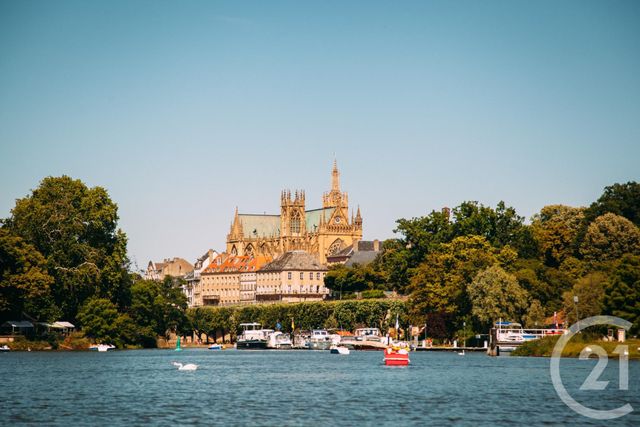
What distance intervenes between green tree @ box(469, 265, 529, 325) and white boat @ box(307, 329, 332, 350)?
139 feet

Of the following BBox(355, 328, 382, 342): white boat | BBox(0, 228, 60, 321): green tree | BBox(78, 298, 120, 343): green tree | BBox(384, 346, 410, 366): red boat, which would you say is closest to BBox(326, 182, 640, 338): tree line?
BBox(355, 328, 382, 342): white boat

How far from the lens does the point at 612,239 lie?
149m

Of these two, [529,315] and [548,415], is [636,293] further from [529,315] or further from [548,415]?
[548,415]

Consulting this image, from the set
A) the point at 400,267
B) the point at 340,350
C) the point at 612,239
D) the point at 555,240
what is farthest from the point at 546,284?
the point at 400,267

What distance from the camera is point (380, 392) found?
73500mm

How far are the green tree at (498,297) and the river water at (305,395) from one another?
98.2 ft

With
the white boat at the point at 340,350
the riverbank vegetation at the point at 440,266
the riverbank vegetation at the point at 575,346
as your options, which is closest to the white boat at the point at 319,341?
the riverbank vegetation at the point at 440,266

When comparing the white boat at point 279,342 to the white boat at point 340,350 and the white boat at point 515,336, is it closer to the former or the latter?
the white boat at point 340,350

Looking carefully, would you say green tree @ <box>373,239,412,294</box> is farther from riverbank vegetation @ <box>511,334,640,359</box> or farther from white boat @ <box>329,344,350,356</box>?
riverbank vegetation @ <box>511,334,640,359</box>

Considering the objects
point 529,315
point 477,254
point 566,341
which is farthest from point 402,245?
point 566,341

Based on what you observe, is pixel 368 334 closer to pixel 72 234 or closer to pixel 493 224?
Result: pixel 493 224

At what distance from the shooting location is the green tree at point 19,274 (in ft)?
437

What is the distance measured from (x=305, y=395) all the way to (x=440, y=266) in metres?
87.9

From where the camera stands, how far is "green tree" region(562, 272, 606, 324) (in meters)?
121
